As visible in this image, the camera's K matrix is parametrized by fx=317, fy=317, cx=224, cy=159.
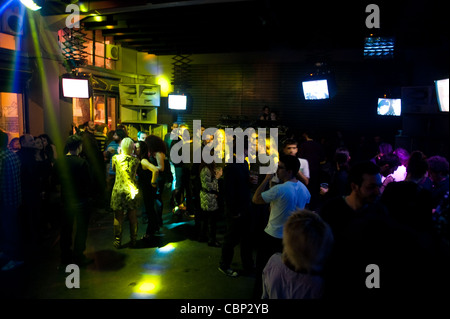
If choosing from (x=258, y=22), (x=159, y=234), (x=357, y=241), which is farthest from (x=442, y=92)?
(x=258, y=22)

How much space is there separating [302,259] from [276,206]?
151cm

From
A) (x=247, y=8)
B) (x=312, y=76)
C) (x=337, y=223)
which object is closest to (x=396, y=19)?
(x=312, y=76)

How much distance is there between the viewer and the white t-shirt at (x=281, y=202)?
3.14 metres

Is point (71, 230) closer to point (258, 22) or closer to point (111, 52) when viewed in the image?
point (258, 22)

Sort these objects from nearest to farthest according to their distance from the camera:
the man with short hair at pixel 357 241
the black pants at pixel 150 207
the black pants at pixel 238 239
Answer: the man with short hair at pixel 357 241 < the black pants at pixel 238 239 < the black pants at pixel 150 207

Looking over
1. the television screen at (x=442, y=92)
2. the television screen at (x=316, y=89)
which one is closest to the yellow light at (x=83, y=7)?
the television screen at (x=316, y=89)

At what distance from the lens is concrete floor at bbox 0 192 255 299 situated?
3.65 m

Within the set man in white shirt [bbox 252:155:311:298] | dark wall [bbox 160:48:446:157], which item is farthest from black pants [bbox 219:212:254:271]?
dark wall [bbox 160:48:446:157]

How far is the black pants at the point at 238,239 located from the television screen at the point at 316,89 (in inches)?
207

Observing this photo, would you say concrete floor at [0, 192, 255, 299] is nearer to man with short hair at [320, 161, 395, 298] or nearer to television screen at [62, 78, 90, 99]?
man with short hair at [320, 161, 395, 298]

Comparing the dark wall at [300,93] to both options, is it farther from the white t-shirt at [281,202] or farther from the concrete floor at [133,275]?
the white t-shirt at [281,202]

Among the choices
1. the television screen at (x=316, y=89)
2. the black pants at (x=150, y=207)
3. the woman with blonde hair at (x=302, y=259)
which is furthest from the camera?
the television screen at (x=316, y=89)
